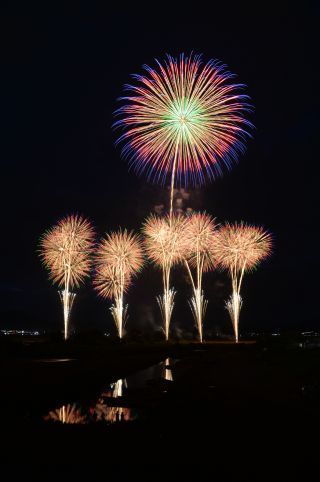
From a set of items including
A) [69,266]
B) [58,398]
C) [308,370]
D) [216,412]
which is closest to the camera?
[216,412]

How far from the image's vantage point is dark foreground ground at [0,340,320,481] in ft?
26.8

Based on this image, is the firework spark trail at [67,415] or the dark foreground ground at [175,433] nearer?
the dark foreground ground at [175,433]

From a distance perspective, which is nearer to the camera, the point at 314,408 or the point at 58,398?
the point at 314,408

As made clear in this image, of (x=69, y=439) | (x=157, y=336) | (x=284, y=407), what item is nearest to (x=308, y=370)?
(x=284, y=407)

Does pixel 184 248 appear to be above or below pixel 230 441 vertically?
above

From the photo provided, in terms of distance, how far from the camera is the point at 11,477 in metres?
7.67

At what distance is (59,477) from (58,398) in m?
9.09

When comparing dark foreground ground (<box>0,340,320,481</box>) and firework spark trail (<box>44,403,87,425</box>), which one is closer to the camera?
dark foreground ground (<box>0,340,320,481</box>)

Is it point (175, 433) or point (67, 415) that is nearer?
point (175, 433)

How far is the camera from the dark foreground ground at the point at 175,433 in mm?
8156

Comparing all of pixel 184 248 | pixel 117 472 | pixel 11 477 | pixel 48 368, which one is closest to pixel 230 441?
pixel 117 472

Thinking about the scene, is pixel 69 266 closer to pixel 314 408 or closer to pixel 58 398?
pixel 58 398

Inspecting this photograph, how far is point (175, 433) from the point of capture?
35.9 ft

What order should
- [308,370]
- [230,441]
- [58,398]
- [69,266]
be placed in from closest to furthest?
[230,441] < [58,398] < [308,370] < [69,266]
